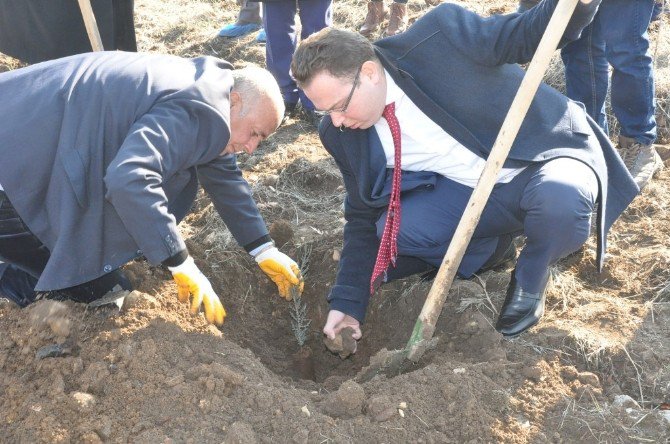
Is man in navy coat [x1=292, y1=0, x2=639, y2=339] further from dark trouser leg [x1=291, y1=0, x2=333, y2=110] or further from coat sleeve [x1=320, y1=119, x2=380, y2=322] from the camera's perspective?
dark trouser leg [x1=291, y1=0, x2=333, y2=110]

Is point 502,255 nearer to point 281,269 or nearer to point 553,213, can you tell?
point 553,213

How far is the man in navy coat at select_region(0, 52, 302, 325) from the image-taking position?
238 cm

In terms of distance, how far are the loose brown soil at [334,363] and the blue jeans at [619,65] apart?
470 mm

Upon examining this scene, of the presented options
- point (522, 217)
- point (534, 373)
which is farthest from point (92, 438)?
point (522, 217)

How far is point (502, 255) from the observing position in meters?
3.29

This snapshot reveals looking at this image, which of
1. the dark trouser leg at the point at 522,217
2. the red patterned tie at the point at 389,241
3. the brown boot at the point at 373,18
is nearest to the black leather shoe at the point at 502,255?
the dark trouser leg at the point at 522,217

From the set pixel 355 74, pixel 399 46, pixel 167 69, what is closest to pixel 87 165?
pixel 167 69

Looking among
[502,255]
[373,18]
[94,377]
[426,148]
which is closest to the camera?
[94,377]

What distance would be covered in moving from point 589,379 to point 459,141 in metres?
1.01

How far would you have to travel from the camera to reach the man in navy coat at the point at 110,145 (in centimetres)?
238

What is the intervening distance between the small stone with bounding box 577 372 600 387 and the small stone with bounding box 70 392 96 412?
1667mm

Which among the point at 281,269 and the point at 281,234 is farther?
the point at 281,234

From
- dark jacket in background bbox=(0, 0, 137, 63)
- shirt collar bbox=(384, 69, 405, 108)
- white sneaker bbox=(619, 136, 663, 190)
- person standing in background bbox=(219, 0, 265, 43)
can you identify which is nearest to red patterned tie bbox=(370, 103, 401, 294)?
shirt collar bbox=(384, 69, 405, 108)

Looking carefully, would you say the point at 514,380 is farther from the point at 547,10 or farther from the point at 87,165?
the point at 87,165
